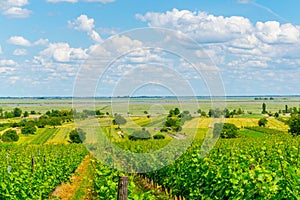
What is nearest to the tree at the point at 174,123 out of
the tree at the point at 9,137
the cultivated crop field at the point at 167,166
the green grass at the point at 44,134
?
the cultivated crop field at the point at 167,166

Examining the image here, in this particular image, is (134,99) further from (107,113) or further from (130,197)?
(130,197)

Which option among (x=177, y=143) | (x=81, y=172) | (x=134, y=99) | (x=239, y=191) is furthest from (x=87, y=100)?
(x=81, y=172)

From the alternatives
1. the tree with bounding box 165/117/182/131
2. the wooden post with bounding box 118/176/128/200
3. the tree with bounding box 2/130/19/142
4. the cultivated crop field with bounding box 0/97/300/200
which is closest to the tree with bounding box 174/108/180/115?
the cultivated crop field with bounding box 0/97/300/200

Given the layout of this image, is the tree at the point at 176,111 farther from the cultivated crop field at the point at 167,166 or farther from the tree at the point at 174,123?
the tree at the point at 174,123

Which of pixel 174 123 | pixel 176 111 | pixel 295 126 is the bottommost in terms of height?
pixel 295 126

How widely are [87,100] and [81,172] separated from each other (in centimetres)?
1259

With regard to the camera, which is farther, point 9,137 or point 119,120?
point 9,137

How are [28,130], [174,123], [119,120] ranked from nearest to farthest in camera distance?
[119,120] → [174,123] → [28,130]

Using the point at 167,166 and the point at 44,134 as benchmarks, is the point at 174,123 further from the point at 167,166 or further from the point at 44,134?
the point at 44,134

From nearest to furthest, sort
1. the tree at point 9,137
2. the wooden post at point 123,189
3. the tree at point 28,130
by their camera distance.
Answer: the wooden post at point 123,189
the tree at point 9,137
the tree at point 28,130

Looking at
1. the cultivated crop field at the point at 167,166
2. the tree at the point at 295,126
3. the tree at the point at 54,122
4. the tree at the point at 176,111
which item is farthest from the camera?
the tree at the point at 54,122

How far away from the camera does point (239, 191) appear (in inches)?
273

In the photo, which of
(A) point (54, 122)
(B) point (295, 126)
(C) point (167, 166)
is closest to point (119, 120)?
(C) point (167, 166)

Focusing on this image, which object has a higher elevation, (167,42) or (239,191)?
(167,42)
